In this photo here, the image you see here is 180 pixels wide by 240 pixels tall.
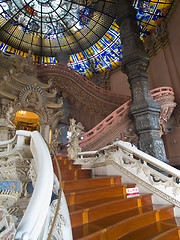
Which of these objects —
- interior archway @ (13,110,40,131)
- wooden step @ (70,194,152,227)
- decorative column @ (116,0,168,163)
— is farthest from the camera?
interior archway @ (13,110,40,131)

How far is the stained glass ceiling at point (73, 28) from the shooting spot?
9.36m

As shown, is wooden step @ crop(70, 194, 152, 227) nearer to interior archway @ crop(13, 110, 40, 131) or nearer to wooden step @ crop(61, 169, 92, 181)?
wooden step @ crop(61, 169, 92, 181)

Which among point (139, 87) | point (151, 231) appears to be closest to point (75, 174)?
point (151, 231)

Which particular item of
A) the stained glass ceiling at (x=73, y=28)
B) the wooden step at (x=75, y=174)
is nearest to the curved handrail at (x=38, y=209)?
the wooden step at (x=75, y=174)

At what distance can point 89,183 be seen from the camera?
2.75 m

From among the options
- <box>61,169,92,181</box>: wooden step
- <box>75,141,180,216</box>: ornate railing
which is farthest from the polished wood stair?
<box>61,169,92,181</box>: wooden step

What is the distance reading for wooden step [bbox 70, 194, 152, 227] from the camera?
1713mm

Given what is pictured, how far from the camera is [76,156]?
4160mm

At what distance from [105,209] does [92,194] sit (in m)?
0.36

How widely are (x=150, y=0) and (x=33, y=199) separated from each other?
11.2 meters

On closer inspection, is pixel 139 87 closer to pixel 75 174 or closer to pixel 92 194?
pixel 75 174

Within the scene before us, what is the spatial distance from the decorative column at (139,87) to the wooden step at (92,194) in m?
2.86

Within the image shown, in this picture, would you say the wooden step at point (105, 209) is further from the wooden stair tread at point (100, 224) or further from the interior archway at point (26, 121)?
the interior archway at point (26, 121)

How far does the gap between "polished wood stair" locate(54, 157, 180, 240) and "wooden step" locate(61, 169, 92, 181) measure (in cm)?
47
